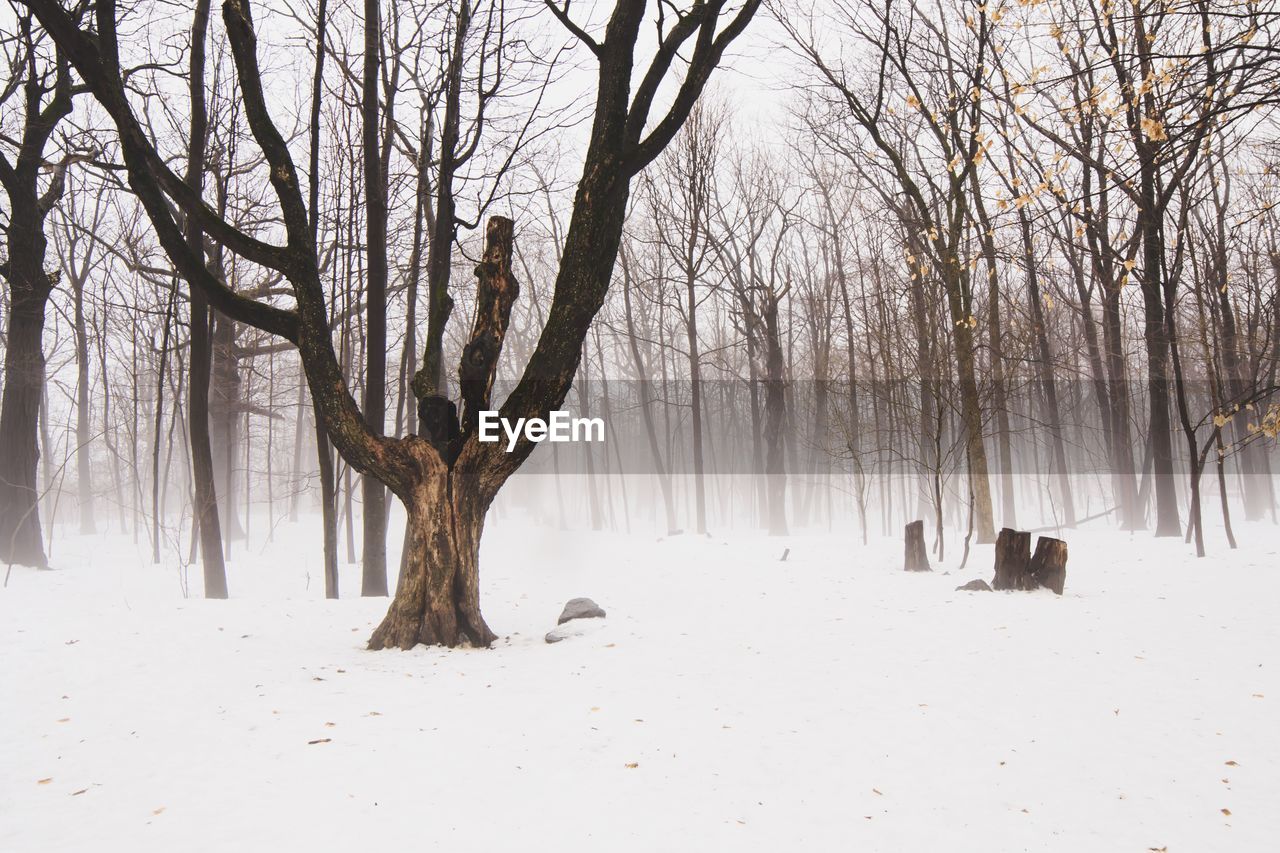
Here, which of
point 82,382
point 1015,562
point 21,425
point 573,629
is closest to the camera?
point 573,629

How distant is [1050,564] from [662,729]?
17.5 ft

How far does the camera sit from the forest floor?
3.01 meters

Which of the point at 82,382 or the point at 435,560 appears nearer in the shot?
the point at 435,560

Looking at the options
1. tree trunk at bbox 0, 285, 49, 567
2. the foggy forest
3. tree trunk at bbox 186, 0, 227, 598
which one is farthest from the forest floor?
tree trunk at bbox 0, 285, 49, 567

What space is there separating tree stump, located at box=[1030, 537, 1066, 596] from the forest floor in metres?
0.47

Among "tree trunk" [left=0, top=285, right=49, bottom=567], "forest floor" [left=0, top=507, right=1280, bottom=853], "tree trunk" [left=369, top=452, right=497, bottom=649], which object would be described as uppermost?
"tree trunk" [left=0, top=285, right=49, bottom=567]

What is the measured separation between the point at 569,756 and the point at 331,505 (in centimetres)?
584

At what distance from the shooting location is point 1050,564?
24.4ft

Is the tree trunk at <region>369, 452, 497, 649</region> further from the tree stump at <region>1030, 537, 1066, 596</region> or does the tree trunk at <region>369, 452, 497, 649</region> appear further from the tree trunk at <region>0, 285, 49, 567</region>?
the tree trunk at <region>0, 285, 49, 567</region>

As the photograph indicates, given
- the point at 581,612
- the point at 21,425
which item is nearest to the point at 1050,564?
the point at 581,612

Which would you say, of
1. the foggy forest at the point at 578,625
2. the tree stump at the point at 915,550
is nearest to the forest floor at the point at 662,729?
the foggy forest at the point at 578,625

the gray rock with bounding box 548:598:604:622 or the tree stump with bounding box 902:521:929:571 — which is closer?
the gray rock with bounding box 548:598:604:622

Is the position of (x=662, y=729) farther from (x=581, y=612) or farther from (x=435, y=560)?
(x=581, y=612)

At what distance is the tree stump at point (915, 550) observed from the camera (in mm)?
9625
